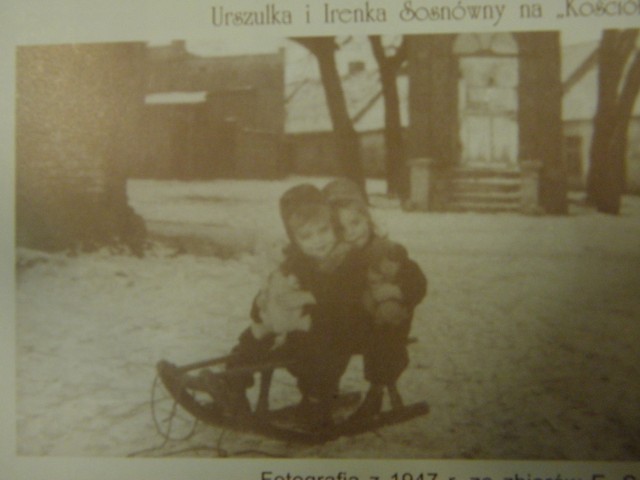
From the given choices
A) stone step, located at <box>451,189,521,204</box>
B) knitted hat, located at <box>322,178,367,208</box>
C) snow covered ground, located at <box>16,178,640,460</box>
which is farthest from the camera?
stone step, located at <box>451,189,521,204</box>

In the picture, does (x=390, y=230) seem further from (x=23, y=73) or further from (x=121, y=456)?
(x=23, y=73)

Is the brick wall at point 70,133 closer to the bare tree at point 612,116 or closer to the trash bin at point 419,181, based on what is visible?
the trash bin at point 419,181

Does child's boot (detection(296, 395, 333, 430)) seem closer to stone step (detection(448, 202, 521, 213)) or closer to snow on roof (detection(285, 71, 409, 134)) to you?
stone step (detection(448, 202, 521, 213))

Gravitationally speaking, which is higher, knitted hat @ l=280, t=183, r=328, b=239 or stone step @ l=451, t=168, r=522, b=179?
stone step @ l=451, t=168, r=522, b=179

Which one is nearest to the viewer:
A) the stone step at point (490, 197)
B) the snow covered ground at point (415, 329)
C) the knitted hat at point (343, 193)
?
the snow covered ground at point (415, 329)

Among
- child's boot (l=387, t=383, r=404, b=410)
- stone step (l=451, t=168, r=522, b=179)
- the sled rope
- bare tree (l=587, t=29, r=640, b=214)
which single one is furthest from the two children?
bare tree (l=587, t=29, r=640, b=214)

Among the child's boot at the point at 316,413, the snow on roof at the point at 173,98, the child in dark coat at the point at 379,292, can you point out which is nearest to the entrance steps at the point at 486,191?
the child in dark coat at the point at 379,292
